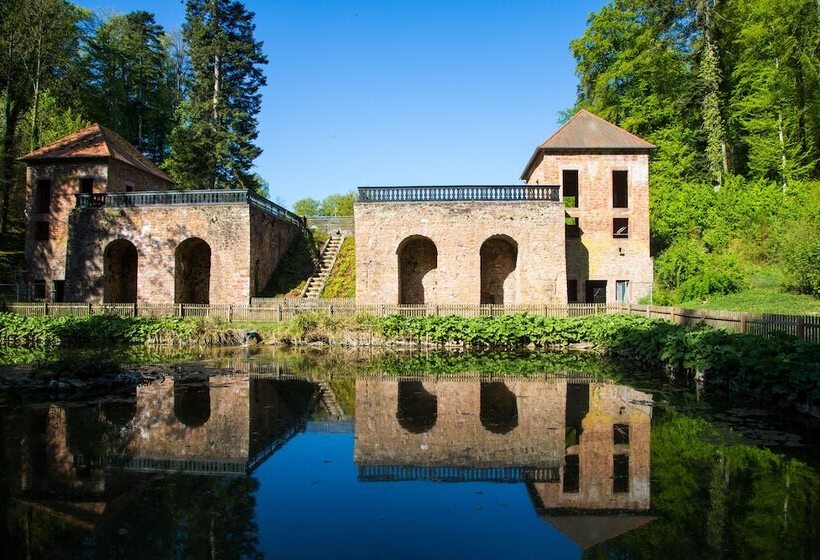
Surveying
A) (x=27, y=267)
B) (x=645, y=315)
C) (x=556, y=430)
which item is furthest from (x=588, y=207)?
(x=27, y=267)

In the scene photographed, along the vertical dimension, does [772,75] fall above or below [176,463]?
above

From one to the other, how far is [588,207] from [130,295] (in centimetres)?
2229

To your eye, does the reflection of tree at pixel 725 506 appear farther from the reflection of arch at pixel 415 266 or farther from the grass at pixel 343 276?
the grass at pixel 343 276

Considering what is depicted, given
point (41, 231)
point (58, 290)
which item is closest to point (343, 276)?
point (58, 290)

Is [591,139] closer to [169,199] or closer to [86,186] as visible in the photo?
[169,199]

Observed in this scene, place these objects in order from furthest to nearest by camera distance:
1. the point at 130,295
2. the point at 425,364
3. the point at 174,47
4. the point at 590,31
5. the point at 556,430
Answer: the point at 174,47
the point at 590,31
the point at 130,295
the point at 425,364
the point at 556,430

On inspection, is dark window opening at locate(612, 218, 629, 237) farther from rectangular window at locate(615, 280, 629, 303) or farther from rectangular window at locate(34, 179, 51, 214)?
rectangular window at locate(34, 179, 51, 214)

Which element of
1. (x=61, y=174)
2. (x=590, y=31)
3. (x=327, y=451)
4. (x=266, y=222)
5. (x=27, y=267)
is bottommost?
(x=327, y=451)

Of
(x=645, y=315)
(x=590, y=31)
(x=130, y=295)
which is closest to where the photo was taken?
(x=645, y=315)

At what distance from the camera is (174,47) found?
4244 cm

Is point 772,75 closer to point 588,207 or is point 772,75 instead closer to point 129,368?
point 588,207

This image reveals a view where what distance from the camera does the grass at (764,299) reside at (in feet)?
52.4

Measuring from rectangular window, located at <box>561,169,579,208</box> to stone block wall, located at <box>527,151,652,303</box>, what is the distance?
29.2 inches

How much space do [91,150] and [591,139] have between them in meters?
24.0
